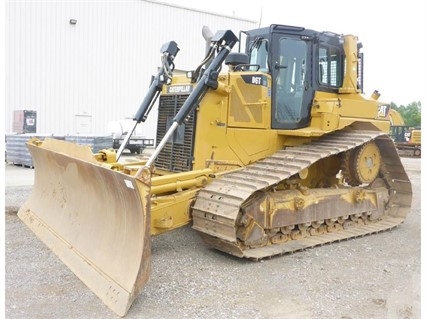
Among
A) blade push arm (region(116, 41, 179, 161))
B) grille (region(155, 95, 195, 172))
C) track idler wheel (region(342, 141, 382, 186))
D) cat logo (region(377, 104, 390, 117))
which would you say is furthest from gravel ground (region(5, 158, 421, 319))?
cat logo (region(377, 104, 390, 117))

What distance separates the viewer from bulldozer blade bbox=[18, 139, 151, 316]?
13.1ft

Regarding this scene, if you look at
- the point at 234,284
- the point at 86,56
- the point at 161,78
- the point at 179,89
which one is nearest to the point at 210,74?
the point at 179,89

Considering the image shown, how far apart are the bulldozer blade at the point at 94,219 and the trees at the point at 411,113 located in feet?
154

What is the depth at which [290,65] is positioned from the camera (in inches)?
257

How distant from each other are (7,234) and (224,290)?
10.9ft

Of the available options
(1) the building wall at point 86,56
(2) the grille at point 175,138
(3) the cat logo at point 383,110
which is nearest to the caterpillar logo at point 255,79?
(2) the grille at point 175,138

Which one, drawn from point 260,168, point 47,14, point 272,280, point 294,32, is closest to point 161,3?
point 47,14

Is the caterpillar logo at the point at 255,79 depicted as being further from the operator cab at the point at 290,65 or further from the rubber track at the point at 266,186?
the rubber track at the point at 266,186

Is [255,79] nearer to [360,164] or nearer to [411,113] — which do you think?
[360,164]

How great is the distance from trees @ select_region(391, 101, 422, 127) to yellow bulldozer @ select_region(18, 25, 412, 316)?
4428 centimetres

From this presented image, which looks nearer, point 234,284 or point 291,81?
point 234,284

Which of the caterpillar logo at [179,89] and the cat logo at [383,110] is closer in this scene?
the caterpillar logo at [179,89]

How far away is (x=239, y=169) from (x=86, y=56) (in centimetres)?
1458

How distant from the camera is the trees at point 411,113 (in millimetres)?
49656
